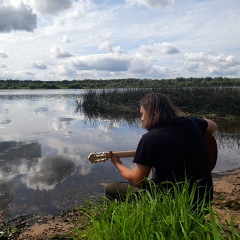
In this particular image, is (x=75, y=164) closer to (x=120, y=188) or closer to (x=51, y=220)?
(x=51, y=220)

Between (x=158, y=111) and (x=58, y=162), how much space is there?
5034 mm

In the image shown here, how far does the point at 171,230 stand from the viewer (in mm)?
1898

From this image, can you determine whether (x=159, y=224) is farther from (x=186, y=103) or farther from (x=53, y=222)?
(x=186, y=103)

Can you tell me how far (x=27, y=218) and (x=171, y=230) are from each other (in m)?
2.93

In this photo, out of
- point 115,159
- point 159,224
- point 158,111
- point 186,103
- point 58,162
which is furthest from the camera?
point 186,103

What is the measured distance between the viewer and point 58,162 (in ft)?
23.6

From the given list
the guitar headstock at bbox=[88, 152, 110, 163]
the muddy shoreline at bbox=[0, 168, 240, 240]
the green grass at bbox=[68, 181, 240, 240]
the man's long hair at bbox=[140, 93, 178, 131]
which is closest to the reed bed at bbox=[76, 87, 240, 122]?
the muddy shoreline at bbox=[0, 168, 240, 240]

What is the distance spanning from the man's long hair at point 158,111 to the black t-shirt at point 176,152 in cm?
6

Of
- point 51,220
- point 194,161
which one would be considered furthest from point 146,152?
point 51,220

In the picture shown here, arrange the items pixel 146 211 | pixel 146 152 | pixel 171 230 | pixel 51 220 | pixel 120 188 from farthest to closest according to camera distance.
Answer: pixel 51 220 → pixel 120 188 → pixel 146 152 → pixel 146 211 → pixel 171 230

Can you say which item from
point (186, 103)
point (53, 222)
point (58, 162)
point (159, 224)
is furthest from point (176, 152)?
point (186, 103)

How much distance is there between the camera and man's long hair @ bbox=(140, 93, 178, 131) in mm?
2604

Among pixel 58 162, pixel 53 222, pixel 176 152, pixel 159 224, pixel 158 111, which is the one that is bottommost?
pixel 58 162

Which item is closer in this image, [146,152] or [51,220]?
[146,152]
